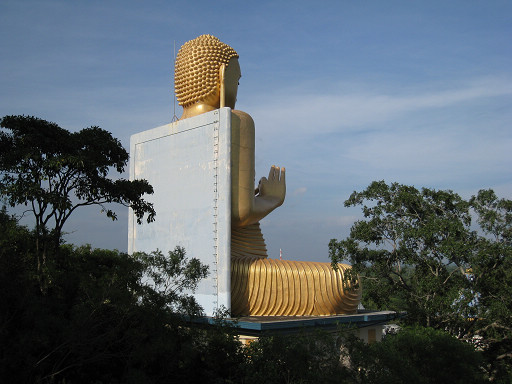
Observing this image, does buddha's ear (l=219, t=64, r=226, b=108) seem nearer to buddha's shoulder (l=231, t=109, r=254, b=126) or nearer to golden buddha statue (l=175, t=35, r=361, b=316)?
golden buddha statue (l=175, t=35, r=361, b=316)

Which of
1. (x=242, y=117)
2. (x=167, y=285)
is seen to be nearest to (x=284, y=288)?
(x=242, y=117)

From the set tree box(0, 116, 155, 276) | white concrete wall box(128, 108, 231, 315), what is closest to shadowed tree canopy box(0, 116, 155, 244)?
tree box(0, 116, 155, 276)

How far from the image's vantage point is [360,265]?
17.1 metres

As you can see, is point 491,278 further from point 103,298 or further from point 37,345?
point 37,345

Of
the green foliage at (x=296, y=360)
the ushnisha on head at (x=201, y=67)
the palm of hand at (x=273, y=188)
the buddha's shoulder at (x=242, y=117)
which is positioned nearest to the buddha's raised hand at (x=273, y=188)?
the palm of hand at (x=273, y=188)

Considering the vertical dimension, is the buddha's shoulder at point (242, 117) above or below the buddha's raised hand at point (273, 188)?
above

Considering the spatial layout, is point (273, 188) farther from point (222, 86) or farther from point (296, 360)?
point (296, 360)

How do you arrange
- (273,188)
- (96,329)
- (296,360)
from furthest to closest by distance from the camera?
1. (273,188)
2. (96,329)
3. (296,360)

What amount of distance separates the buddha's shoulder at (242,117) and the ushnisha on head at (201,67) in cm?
159

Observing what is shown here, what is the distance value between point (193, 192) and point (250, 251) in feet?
9.52

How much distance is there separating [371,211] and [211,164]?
5.43 m

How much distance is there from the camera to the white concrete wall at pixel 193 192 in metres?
17.1

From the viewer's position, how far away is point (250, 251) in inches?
750

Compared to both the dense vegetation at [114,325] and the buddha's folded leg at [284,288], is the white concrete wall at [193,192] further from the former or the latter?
the dense vegetation at [114,325]
